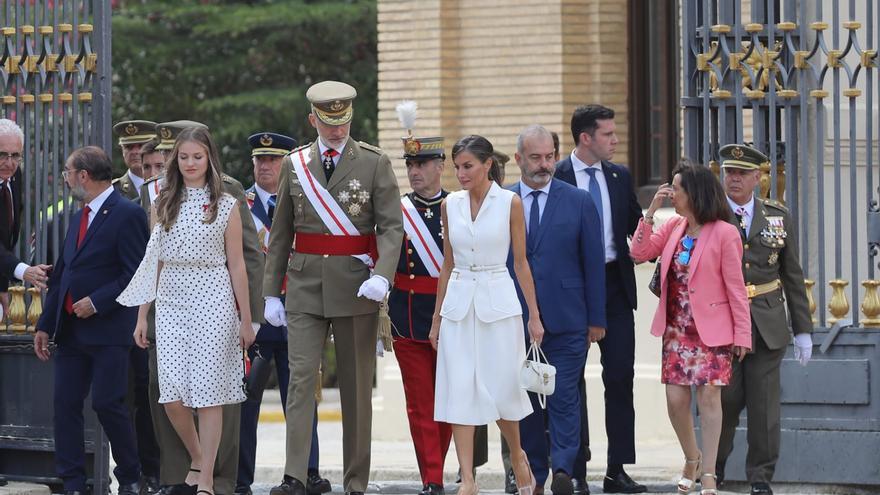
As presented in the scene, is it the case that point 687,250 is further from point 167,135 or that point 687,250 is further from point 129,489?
point 129,489

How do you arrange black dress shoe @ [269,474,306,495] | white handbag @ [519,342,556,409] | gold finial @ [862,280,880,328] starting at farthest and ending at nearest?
→ 1. gold finial @ [862,280,880,328]
2. black dress shoe @ [269,474,306,495]
3. white handbag @ [519,342,556,409]

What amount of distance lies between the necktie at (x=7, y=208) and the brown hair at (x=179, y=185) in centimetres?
134

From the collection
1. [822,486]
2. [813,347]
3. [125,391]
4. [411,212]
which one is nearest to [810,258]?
[813,347]

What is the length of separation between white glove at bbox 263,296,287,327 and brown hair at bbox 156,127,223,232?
63cm

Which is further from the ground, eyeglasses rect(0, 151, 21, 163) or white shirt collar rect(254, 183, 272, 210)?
eyeglasses rect(0, 151, 21, 163)

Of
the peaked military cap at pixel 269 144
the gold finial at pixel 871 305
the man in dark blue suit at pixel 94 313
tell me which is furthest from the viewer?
the peaked military cap at pixel 269 144

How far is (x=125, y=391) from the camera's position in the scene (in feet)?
35.0

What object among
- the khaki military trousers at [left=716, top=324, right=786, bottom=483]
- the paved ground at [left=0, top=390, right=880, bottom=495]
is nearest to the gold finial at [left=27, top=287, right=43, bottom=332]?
the paved ground at [left=0, top=390, right=880, bottom=495]

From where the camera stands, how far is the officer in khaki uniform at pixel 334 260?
33.9 feet

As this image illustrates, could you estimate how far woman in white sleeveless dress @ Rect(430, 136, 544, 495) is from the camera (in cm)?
1002

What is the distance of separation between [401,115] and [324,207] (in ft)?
2.52

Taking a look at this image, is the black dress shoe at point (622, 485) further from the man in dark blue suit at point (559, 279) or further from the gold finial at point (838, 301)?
the gold finial at point (838, 301)

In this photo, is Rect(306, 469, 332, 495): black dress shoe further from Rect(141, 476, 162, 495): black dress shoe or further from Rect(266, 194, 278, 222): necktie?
Rect(266, 194, 278, 222): necktie

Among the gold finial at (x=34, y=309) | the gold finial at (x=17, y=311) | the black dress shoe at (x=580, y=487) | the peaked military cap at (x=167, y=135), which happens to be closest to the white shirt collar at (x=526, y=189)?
the black dress shoe at (x=580, y=487)
